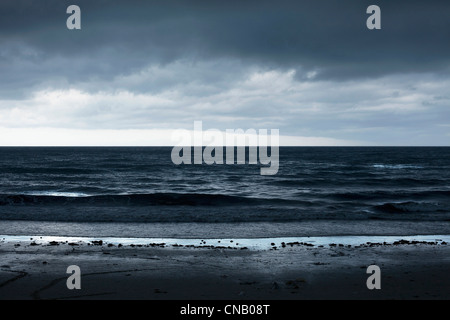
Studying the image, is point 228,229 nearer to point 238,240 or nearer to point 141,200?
point 238,240

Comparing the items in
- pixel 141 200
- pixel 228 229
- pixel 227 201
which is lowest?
pixel 227 201

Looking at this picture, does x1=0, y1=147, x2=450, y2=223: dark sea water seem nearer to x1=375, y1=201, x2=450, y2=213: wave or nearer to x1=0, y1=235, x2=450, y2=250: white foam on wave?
x1=375, y1=201, x2=450, y2=213: wave

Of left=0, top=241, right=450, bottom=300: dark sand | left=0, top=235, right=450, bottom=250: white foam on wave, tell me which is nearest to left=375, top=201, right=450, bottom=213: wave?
left=0, top=235, right=450, bottom=250: white foam on wave

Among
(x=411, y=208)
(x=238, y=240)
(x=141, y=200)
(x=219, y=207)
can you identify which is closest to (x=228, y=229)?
(x=238, y=240)

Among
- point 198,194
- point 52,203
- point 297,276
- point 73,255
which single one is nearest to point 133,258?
point 73,255

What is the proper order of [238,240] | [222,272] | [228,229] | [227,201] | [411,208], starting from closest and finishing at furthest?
[222,272]
[238,240]
[228,229]
[411,208]
[227,201]

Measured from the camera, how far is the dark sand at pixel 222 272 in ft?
27.3

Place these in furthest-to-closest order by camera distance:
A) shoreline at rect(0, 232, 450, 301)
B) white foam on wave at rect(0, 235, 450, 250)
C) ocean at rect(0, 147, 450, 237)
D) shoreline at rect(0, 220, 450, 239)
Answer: ocean at rect(0, 147, 450, 237) < shoreline at rect(0, 220, 450, 239) < white foam on wave at rect(0, 235, 450, 250) < shoreline at rect(0, 232, 450, 301)

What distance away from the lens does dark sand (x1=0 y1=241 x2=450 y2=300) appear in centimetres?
832

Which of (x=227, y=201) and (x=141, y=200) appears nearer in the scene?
(x=141, y=200)

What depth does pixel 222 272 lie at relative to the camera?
33.1 feet

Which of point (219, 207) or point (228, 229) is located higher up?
point (228, 229)

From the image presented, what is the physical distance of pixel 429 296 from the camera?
8.12 metres

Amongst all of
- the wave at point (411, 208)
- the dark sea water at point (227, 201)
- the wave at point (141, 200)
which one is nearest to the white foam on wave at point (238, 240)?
the dark sea water at point (227, 201)
